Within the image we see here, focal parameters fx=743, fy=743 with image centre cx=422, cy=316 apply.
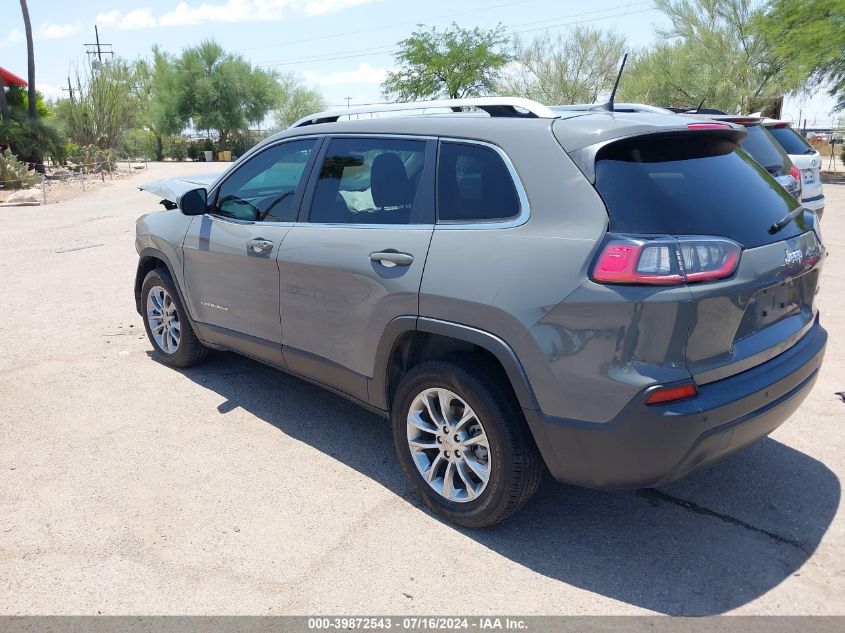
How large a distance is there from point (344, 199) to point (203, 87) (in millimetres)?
57847

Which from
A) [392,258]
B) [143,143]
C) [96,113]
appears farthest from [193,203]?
[143,143]

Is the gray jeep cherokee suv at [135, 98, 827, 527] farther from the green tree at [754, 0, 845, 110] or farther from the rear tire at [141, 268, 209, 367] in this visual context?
the green tree at [754, 0, 845, 110]

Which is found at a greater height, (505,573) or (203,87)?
(203,87)

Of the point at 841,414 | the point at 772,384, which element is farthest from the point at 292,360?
the point at 841,414

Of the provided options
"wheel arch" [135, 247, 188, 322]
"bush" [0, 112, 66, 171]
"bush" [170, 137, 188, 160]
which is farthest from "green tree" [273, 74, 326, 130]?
"wheel arch" [135, 247, 188, 322]

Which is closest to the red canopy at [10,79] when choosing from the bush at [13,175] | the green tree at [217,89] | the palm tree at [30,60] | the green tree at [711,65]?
the palm tree at [30,60]

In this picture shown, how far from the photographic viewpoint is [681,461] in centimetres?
276

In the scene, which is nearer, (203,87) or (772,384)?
(772,384)

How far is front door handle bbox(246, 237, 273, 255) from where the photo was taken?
4.25 metres

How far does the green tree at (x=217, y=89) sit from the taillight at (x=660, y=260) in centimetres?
5873

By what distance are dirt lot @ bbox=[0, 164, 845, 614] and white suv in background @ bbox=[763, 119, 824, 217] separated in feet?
16.6

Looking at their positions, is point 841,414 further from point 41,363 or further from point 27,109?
point 27,109

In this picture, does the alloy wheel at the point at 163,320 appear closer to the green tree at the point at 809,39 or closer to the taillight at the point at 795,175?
the taillight at the point at 795,175

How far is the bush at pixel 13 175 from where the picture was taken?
24359 millimetres
